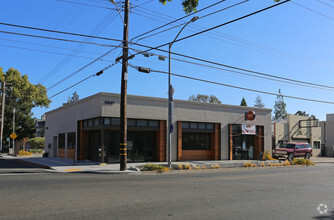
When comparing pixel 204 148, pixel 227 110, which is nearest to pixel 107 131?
pixel 204 148

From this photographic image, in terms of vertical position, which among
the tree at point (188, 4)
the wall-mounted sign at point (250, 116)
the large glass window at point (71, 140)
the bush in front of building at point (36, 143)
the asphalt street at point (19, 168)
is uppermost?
the tree at point (188, 4)

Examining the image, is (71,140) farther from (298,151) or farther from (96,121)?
(298,151)

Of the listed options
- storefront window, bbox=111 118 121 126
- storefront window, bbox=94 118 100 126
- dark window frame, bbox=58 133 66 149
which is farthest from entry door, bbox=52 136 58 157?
storefront window, bbox=111 118 121 126

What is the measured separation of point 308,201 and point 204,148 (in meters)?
18.9

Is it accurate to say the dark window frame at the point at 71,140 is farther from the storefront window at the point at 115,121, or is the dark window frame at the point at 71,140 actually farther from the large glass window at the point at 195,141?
the large glass window at the point at 195,141

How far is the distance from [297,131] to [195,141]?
2063cm

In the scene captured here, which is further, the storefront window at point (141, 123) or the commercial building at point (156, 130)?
the storefront window at point (141, 123)

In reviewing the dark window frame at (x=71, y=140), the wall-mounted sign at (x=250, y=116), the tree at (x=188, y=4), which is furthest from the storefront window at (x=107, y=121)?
the tree at (x=188, y=4)

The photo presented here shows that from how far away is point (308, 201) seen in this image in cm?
872

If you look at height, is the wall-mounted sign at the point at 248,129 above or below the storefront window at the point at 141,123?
below

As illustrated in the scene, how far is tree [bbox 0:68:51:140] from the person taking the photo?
5144 centimetres

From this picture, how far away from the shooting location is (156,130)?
80.9 ft

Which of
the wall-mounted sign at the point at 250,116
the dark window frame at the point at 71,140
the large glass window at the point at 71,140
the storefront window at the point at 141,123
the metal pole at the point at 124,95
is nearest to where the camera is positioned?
the metal pole at the point at 124,95

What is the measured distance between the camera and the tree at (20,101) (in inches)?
2025
